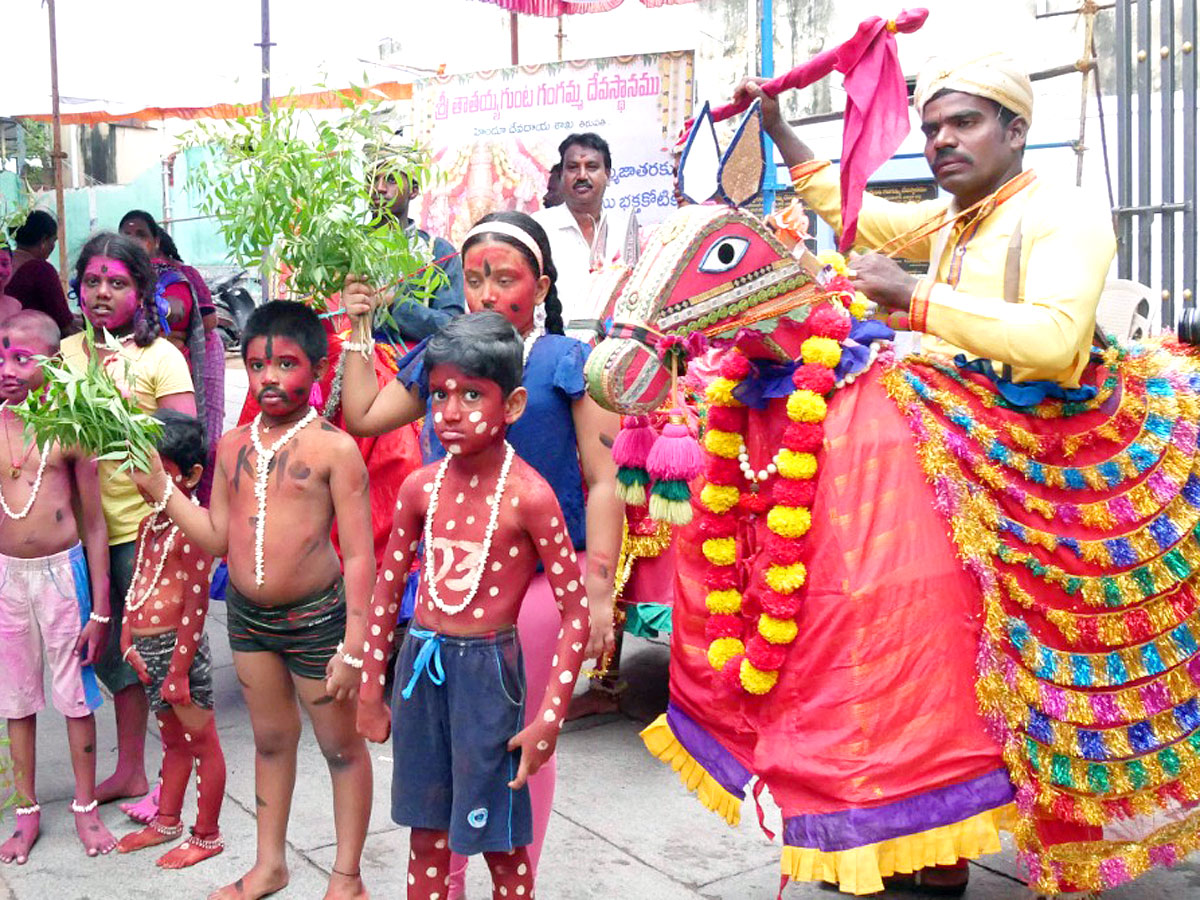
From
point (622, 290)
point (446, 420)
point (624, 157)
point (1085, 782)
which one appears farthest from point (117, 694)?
point (624, 157)

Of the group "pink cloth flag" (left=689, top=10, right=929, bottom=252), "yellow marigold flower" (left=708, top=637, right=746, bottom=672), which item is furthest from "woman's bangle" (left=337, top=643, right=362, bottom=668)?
"pink cloth flag" (left=689, top=10, right=929, bottom=252)

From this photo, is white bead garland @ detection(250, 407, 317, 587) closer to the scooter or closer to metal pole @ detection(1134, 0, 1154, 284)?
metal pole @ detection(1134, 0, 1154, 284)

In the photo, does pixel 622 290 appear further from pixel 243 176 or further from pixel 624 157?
pixel 624 157

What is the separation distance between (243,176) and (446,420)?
3.33ft

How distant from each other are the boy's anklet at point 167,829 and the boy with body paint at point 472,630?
1.36 metres

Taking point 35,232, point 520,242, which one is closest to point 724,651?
point 520,242

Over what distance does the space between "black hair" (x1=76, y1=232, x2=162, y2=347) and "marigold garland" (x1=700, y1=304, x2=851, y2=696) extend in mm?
2364

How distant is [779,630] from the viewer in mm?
2932

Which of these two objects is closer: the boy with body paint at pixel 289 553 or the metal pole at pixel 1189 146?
the boy with body paint at pixel 289 553

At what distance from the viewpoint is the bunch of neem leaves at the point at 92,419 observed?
3506 mm

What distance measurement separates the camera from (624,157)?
8.09 m

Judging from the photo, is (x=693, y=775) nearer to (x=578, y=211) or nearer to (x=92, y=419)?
(x=92, y=419)

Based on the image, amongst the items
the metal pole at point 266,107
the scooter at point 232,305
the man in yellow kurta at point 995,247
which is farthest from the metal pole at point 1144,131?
the scooter at point 232,305

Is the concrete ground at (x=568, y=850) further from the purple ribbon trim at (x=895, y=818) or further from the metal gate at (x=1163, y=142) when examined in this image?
the metal gate at (x=1163, y=142)
